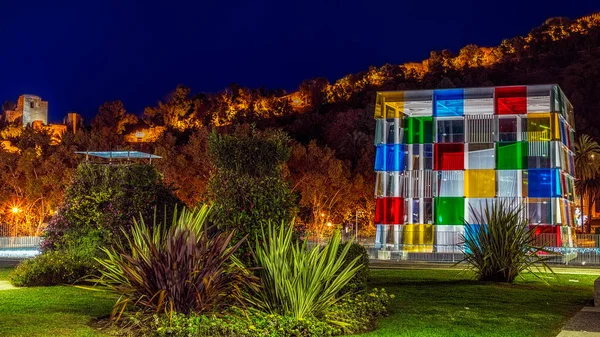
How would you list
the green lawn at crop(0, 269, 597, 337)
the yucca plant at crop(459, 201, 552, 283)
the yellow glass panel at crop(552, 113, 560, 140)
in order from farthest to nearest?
the yellow glass panel at crop(552, 113, 560, 140)
the yucca plant at crop(459, 201, 552, 283)
the green lawn at crop(0, 269, 597, 337)

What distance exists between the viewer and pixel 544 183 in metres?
33.8

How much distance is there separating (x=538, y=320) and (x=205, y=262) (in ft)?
18.5

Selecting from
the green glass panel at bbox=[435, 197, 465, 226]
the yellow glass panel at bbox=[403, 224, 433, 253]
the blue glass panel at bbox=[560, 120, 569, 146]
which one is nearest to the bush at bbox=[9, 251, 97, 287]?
the yellow glass panel at bbox=[403, 224, 433, 253]

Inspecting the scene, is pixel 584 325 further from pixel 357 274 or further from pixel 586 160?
pixel 586 160

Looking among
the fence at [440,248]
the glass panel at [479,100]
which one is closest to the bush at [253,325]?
the fence at [440,248]

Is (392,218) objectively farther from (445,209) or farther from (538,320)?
(538,320)

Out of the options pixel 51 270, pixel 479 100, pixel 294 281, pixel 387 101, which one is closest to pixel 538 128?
pixel 479 100

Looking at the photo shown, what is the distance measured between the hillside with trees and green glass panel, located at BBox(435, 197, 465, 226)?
757 cm

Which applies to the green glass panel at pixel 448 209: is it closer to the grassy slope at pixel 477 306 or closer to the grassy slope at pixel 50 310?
the grassy slope at pixel 477 306

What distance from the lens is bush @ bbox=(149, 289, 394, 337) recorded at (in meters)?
9.58

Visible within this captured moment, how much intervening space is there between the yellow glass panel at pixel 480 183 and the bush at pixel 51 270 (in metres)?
21.6

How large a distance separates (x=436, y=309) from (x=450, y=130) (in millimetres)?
23520

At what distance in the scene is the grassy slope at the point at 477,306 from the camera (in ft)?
36.2

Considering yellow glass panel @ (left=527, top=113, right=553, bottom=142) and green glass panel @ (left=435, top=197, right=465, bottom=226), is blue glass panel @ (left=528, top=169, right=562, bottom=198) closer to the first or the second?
yellow glass panel @ (left=527, top=113, right=553, bottom=142)
